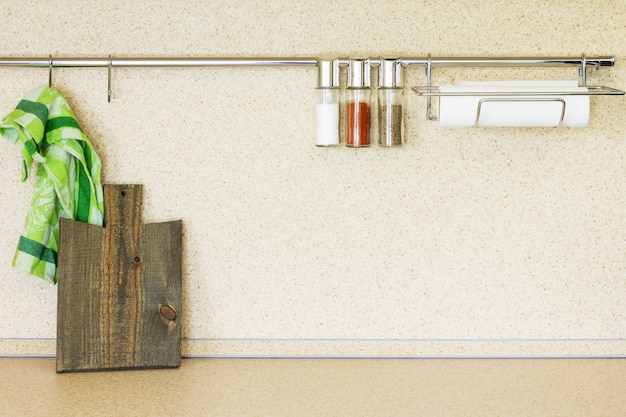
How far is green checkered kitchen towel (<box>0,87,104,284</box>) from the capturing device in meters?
1.36

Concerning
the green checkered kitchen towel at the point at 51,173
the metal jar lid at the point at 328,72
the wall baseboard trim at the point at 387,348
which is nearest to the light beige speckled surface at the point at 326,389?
the wall baseboard trim at the point at 387,348

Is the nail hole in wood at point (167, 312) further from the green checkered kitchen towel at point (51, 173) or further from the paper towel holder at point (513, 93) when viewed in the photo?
the paper towel holder at point (513, 93)

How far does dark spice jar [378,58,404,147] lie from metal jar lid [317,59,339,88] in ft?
0.28

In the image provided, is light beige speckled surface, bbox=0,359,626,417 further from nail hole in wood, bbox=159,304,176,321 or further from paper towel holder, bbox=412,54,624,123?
paper towel holder, bbox=412,54,624,123

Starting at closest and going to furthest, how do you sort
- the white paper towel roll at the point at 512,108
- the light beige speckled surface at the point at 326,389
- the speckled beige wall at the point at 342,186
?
the light beige speckled surface at the point at 326,389
the white paper towel roll at the point at 512,108
the speckled beige wall at the point at 342,186

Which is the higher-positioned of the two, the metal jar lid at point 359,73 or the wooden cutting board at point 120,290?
the metal jar lid at point 359,73

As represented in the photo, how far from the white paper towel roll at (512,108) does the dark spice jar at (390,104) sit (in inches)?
3.5

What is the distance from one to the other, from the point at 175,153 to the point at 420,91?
481 millimetres

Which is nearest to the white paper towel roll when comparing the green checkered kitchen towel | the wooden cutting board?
the wooden cutting board

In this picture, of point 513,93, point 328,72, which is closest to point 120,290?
point 328,72

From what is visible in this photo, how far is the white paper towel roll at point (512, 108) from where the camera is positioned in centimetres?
131

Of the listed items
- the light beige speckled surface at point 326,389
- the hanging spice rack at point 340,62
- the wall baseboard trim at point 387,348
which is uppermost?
the hanging spice rack at point 340,62

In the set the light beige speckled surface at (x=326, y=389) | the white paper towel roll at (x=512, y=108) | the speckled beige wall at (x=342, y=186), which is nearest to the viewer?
the light beige speckled surface at (x=326, y=389)

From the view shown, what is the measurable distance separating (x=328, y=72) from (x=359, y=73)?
6 centimetres
